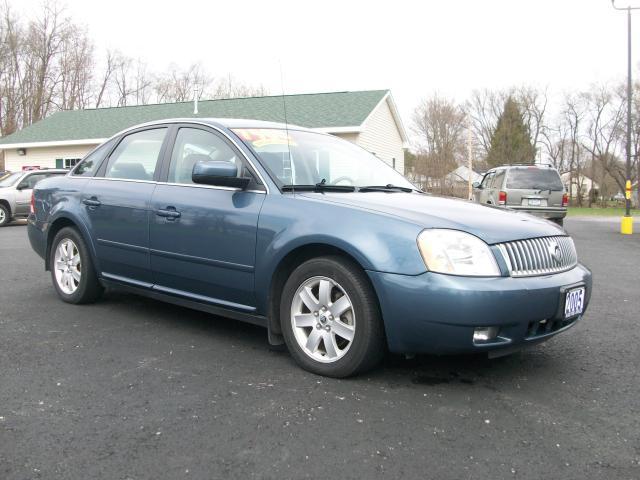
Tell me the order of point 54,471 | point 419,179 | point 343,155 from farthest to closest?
point 419,179 < point 343,155 < point 54,471

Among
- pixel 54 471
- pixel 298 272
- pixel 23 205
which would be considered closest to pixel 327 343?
pixel 298 272

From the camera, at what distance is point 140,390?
3162mm

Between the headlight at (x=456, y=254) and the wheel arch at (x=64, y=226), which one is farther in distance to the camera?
the wheel arch at (x=64, y=226)

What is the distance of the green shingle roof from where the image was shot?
2284 centimetres

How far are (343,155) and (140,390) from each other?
7.78 ft

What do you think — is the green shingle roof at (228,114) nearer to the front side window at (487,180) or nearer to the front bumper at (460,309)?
the front side window at (487,180)

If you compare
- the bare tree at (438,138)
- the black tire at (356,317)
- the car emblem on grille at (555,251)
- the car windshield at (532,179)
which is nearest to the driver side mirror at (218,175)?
the black tire at (356,317)

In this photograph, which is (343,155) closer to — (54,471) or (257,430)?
(257,430)

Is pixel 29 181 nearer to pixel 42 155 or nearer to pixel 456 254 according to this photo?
pixel 42 155

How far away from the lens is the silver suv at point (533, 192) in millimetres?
13414

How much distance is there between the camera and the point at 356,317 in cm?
321

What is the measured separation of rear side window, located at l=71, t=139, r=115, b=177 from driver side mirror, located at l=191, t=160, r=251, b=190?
182 cm

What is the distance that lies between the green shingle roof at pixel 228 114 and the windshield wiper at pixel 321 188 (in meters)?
18.1

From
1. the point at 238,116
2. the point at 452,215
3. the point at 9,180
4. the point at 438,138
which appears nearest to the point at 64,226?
the point at 452,215
